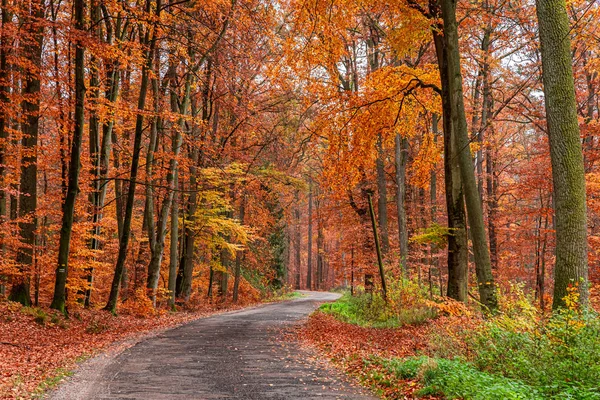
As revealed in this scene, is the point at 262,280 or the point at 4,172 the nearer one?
the point at 4,172

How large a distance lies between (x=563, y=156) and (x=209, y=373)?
6.47 meters

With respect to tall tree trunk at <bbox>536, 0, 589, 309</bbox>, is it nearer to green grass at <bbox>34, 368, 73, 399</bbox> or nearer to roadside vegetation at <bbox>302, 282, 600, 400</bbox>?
roadside vegetation at <bbox>302, 282, 600, 400</bbox>

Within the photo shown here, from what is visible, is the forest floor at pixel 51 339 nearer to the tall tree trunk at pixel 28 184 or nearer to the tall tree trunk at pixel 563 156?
the tall tree trunk at pixel 28 184

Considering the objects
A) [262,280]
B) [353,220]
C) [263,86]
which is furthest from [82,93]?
[262,280]

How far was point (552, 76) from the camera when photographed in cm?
700

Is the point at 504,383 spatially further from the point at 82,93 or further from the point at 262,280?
the point at 262,280

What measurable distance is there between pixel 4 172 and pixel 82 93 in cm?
414

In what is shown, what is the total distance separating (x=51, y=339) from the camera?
1058 centimetres

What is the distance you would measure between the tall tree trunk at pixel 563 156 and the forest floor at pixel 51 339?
767 centimetres

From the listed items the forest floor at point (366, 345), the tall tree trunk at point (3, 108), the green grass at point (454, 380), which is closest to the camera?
the green grass at point (454, 380)

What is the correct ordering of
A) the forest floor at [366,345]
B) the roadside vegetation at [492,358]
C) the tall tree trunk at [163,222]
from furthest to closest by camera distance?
the tall tree trunk at [163,222] < the forest floor at [366,345] < the roadside vegetation at [492,358]

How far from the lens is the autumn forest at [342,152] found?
6984mm

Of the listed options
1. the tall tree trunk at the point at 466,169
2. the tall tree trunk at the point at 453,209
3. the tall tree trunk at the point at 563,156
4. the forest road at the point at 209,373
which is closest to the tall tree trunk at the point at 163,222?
the forest road at the point at 209,373

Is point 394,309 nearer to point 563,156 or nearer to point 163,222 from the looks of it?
point 163,222
